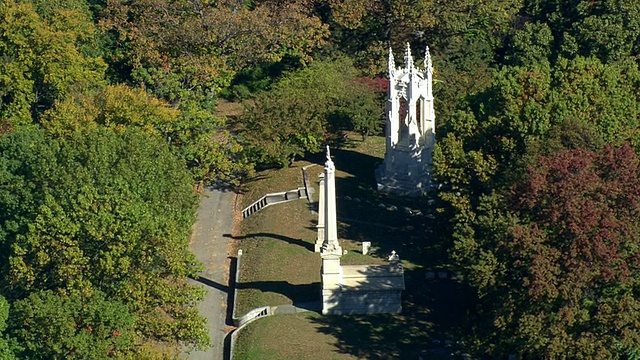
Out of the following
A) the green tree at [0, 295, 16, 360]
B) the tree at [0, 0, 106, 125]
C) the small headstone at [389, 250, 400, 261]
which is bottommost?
the green tree at [0, 295, 16, 360]

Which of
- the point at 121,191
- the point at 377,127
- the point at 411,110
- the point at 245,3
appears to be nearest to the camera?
the point at 121,191

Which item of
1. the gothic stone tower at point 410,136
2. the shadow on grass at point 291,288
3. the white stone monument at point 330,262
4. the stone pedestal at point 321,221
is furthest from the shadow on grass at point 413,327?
the gothic stone tower at point 410,136

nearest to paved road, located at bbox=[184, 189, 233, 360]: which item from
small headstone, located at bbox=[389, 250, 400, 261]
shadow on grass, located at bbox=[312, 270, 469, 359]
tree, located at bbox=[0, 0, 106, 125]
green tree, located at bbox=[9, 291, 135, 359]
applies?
shadow on grass, located at bbox=[312, 270, 469, 359]

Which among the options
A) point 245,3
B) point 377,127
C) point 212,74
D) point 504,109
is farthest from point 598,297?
point 245,3

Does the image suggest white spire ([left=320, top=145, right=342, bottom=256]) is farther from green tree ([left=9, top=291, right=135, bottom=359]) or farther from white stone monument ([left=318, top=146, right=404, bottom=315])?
green tree ([left=9, top=291, right=135, bottom=359])

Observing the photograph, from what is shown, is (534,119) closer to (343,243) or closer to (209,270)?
(343,243)

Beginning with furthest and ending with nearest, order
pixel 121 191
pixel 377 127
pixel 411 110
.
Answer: pixel 377 127
pixel 411 110
pixel 121 191
